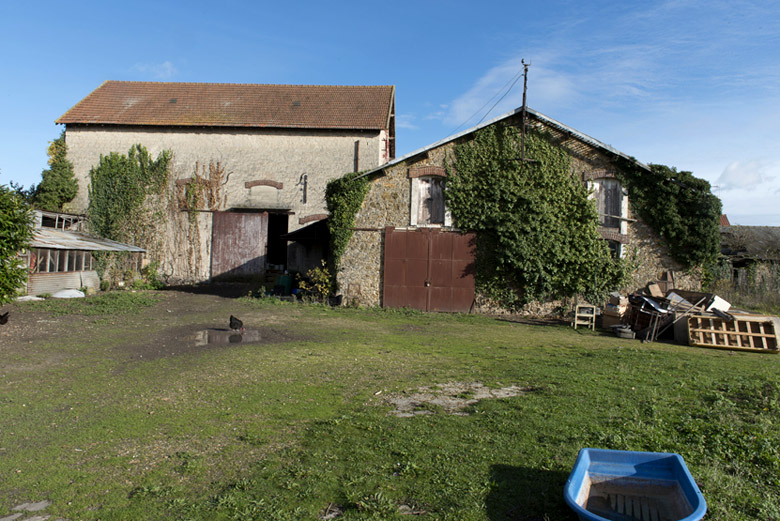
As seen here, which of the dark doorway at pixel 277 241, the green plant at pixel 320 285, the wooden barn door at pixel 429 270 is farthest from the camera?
the dark doorway at pixel 277 241

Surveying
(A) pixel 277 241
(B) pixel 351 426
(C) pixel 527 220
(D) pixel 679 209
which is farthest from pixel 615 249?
(A) pixel 277 241

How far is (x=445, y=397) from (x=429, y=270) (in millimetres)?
10402

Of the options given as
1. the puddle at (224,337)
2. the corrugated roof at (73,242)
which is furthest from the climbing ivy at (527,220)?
the corrugated roof at (73,242)

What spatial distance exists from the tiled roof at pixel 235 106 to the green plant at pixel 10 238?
1284 cm

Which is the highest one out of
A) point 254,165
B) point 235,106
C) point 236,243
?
point 235,106

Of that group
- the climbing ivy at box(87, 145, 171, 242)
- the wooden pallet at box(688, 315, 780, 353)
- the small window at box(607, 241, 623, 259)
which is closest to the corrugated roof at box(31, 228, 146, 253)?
the climbing ivy at box(87, 145, 171, 242)

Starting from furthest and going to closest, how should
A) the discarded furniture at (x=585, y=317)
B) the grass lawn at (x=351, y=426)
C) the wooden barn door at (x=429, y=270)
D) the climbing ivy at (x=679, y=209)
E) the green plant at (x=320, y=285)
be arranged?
1. the green plant at (x=320, y=285)
2. the wooden barn door at (x=429, y=270)
3. the climbing ivy at (x=679, y=209)
4. the discarded furniture at (x=585, y=317)
5. the grass lawn at (x=351, y=426)

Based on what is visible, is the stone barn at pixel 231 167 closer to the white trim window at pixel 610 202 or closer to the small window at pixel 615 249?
the white trim window at pixel 610 202

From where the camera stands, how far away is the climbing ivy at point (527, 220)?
53.8ft

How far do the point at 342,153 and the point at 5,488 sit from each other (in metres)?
21.0

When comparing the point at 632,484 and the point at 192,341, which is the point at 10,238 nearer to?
the point at 192,341

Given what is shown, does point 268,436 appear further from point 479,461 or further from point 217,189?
point 217,189

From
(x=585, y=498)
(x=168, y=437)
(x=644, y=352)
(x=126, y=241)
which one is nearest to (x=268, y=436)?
(x=168, y=437)

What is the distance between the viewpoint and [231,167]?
952 inches
